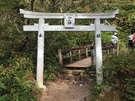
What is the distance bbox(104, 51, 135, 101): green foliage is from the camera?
12.3 ft

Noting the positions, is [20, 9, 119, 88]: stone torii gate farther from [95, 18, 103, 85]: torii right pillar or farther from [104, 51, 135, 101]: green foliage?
[104, 51, 135, 101]: green foliage

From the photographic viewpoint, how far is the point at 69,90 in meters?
5.68

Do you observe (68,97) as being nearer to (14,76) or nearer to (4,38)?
(14,76)

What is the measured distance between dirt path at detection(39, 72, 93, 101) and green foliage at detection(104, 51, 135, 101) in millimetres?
1222

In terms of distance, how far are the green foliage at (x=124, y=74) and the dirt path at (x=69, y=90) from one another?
4.01 feet

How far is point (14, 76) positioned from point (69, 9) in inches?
167

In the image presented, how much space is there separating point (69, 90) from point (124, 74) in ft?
8.44

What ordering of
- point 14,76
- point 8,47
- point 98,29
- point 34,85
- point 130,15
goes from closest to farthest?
point 14,76
point 34,85
point 98,29
point 8,47
point 130,15

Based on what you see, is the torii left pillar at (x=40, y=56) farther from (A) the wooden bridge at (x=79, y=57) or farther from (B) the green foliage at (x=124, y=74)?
(B) the green foliage at (x=124, y=74)

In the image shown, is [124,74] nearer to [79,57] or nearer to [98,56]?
[98,56]

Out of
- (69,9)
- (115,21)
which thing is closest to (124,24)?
(115,21)

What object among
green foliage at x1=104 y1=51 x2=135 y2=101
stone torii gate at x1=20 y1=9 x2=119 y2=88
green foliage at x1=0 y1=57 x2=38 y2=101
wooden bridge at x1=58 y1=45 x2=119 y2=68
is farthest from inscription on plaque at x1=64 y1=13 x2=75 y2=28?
green foliage at x1=0 y1=57 x2=38 y2=101

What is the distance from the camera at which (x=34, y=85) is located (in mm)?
5008

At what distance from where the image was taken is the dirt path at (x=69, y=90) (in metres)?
4.93
